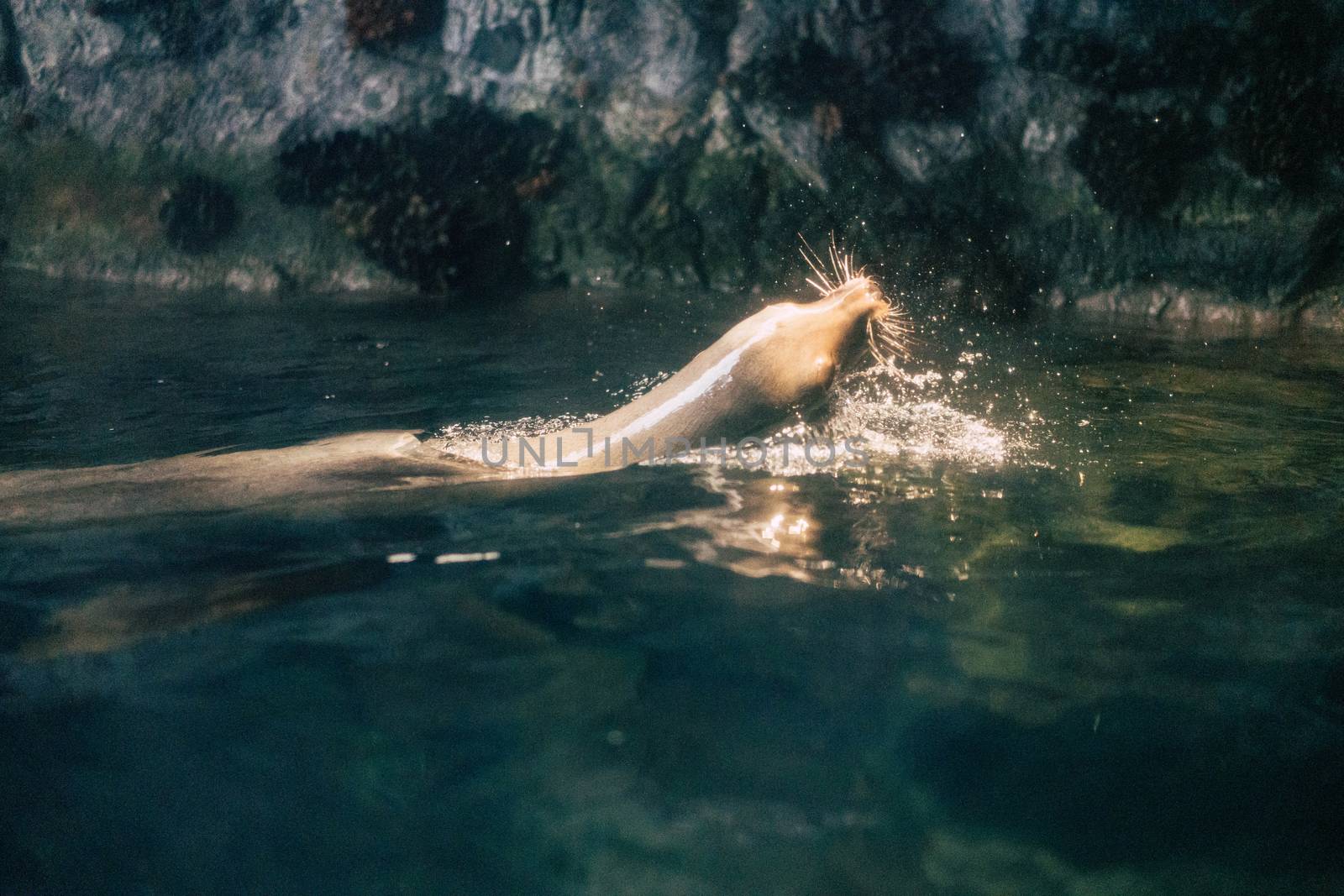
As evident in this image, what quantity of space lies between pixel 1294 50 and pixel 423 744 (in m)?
11.1

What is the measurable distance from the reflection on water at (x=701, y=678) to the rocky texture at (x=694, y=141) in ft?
19.8

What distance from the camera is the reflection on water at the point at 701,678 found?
101 inches

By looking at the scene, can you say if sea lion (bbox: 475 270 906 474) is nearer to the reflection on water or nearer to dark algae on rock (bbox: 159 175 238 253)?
the reflection on water

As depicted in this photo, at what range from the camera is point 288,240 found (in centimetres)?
1249

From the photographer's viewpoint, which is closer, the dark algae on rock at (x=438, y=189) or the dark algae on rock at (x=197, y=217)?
the dark algae on rock at (x=438, y=189)

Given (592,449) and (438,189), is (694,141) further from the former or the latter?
(592,449)

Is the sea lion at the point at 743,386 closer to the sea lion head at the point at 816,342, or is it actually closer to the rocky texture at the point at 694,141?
the sea lion head at the point at 816,342

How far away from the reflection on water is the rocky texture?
6.03 meters

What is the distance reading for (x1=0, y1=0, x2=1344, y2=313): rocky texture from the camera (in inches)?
417

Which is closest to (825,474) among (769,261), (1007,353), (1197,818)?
(1197,818)

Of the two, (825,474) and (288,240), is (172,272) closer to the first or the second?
(288,240)

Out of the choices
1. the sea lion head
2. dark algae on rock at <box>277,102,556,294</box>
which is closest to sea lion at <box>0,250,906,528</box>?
the sea lion head

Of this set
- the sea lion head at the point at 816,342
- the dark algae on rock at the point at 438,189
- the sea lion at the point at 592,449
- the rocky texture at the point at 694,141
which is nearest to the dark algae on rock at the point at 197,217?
the rocky texture at the point at 694,141

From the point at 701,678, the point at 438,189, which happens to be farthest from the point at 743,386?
the point at 438,189
